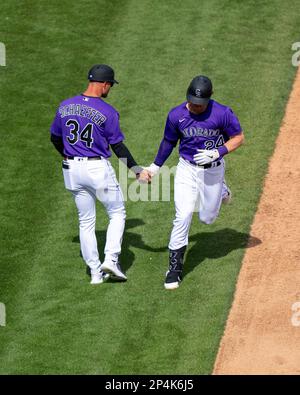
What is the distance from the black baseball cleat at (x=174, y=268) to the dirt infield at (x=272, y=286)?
2.37 feet

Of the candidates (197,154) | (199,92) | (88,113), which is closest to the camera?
(199,92)

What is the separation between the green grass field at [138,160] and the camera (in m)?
10.7

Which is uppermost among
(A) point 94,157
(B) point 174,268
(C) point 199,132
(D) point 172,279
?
(C) point 199,132

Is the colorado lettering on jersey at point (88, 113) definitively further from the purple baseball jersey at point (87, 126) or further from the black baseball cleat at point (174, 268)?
the black baseball cleat at point (174, 268)

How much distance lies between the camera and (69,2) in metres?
17.3

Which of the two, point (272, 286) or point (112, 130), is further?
point (272, 286)

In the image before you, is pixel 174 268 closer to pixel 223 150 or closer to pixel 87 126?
pixel 223 150

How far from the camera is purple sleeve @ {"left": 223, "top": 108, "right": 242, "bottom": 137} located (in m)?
11.3

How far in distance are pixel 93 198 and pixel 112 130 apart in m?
0.89

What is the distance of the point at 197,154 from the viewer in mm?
11398

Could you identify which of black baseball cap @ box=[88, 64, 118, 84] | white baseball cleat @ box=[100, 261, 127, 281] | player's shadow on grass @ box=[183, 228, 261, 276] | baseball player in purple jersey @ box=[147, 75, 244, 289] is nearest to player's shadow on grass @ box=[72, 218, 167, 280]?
white baseball cleat @ box=[100, 261, 127, 281]

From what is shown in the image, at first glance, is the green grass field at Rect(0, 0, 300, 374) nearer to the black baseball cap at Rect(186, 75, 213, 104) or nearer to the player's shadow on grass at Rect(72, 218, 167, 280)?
the player's shadow on grass at Rect(72, 218, 167, 280)

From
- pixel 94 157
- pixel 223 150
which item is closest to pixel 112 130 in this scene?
pixel 94 157

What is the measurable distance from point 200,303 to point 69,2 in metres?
7.79
